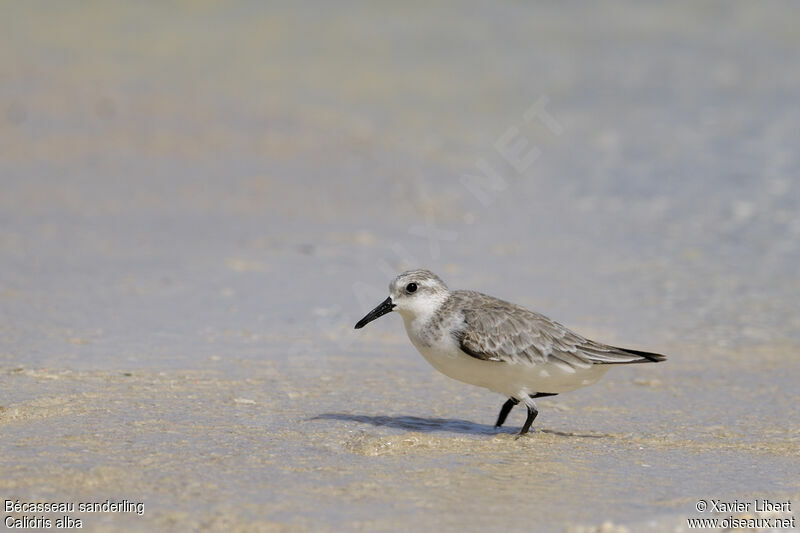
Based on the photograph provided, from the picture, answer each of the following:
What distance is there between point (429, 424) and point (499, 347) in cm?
65

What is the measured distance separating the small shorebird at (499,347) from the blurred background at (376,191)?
56 cm

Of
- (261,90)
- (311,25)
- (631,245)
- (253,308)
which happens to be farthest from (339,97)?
(253,308)

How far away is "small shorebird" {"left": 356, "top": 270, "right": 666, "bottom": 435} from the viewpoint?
6.21 meters

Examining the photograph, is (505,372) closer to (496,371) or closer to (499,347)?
(496,371)

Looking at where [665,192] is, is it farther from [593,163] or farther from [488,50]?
[488,50]

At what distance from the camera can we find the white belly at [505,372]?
6227 mm

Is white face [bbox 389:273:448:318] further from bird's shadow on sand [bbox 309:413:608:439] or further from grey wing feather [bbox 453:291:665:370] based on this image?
bird's shadow on sand [bbox 309:413:608:439]

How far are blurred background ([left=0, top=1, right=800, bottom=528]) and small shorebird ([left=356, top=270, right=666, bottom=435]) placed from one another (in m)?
0.56

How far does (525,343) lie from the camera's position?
20.6 ft

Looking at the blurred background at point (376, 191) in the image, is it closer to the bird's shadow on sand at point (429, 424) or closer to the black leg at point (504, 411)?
the bird's shadow on sand at point (429, 424)

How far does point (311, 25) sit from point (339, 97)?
8.65 ft

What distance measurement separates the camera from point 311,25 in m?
18.3

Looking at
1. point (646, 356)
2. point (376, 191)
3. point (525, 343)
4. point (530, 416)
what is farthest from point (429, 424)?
point (376, 191)

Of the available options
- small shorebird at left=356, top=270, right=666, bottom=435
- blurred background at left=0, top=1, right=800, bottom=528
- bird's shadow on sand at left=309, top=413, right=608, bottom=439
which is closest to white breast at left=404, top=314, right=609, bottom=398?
small shorebird at left=356, top=270, right=666, bottom=435
